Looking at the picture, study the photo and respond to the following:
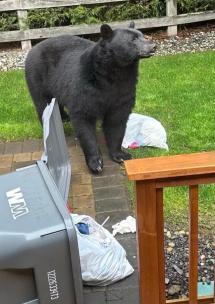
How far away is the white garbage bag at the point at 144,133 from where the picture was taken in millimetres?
4957

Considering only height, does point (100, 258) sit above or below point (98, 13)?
below

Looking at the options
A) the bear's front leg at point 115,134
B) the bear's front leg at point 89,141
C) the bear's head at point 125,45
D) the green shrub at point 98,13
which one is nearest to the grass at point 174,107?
the bear's front leg at point 115,134

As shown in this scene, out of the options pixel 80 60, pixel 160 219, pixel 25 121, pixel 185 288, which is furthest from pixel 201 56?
pixel 160 219

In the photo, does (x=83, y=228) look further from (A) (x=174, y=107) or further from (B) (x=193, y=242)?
(A) (x=174, y=107)

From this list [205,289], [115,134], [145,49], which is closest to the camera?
[205,289]

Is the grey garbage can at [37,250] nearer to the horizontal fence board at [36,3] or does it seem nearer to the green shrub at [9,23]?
the horizontal fence board at [36,3]

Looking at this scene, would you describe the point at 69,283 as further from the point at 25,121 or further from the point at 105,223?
the point at 25,121

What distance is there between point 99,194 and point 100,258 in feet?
3.89

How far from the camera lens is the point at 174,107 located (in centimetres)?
591

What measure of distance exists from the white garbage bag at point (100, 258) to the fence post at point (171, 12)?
6.48 meters

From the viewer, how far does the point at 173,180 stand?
227cm

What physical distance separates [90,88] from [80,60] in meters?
0.31

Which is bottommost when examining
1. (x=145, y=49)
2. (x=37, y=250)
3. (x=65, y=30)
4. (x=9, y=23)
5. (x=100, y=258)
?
(x=100, y=258)

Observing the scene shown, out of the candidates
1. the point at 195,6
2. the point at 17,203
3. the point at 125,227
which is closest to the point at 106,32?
the point at 125,227
